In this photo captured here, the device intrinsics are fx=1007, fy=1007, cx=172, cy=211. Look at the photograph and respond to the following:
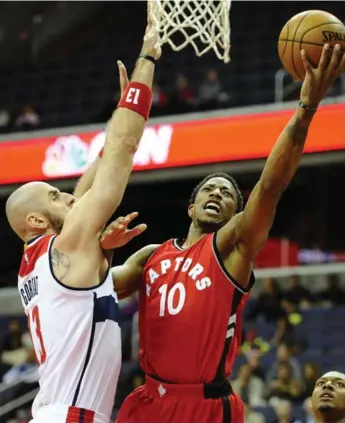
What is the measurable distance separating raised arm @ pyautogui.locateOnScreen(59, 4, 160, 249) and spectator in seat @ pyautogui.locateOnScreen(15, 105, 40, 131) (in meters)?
9.49

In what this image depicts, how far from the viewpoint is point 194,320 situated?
4324 mm

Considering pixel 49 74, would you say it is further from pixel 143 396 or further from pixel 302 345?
pixel 143 396

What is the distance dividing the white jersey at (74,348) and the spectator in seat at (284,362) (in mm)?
5617

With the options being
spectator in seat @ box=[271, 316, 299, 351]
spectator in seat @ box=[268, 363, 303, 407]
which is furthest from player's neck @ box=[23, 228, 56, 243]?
spectator in seat @ box=[271, 316, 299, 351]

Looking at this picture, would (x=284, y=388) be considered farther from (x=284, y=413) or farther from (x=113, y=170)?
(x=113, y=170)

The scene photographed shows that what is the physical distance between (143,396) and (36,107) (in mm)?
11273

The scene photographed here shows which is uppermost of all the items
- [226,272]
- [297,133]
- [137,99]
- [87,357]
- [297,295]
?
[137,99]

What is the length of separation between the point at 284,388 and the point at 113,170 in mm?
5625

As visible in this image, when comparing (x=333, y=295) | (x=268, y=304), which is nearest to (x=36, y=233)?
(x=268, y=304)

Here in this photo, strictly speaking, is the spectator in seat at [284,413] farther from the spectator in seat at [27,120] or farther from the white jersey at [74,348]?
the spectator in seat at [27,120]

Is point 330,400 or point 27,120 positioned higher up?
point 330,400

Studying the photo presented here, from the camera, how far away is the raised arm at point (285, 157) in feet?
→ 13.2

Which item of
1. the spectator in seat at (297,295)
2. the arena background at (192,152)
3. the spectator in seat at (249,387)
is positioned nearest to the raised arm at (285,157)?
the arena background at (192,152)

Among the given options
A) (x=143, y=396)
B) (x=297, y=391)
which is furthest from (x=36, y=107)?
(x=143, y=396)
